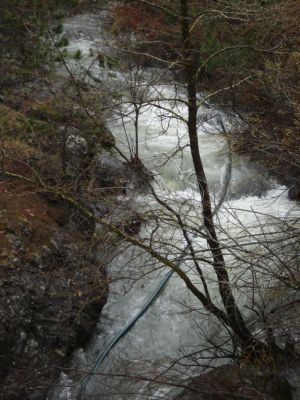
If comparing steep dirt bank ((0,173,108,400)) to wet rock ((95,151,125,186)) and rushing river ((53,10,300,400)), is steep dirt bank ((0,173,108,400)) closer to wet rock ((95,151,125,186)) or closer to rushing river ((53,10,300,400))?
rushing river ((53,10,300,400))

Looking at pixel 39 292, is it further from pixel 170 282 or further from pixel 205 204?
pixel 170 282

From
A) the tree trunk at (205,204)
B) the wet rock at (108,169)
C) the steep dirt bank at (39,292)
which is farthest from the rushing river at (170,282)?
the wet rock at (108,169)

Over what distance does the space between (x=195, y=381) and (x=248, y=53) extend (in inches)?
225

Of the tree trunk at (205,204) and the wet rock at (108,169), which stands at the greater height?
the wet rock at (108,169)

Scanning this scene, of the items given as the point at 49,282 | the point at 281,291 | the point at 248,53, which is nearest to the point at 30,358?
the point at 49,282

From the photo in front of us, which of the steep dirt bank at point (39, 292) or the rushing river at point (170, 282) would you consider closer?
the rushing river at point (170, 282)

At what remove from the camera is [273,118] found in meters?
7.35

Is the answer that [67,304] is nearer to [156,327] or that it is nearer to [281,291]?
[156,327]

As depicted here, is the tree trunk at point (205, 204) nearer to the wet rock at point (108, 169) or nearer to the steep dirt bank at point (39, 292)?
the steep dirt bank at point (39, 292)

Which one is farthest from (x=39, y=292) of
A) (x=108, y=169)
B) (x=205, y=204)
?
(x=108, y=169)

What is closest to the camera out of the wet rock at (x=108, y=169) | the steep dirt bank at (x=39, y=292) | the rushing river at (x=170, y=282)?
the rushing river at (x=170, y=282)

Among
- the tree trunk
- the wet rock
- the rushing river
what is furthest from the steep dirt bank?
the wet rock

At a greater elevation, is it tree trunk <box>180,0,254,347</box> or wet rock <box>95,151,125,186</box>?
wet rock <box>95,151,125,186</box>

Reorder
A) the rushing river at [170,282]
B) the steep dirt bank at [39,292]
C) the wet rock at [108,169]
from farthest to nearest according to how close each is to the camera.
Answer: the wet rock at [108,169] < the steep dirt bank at [39,292] < the rushing river at [170,282]
